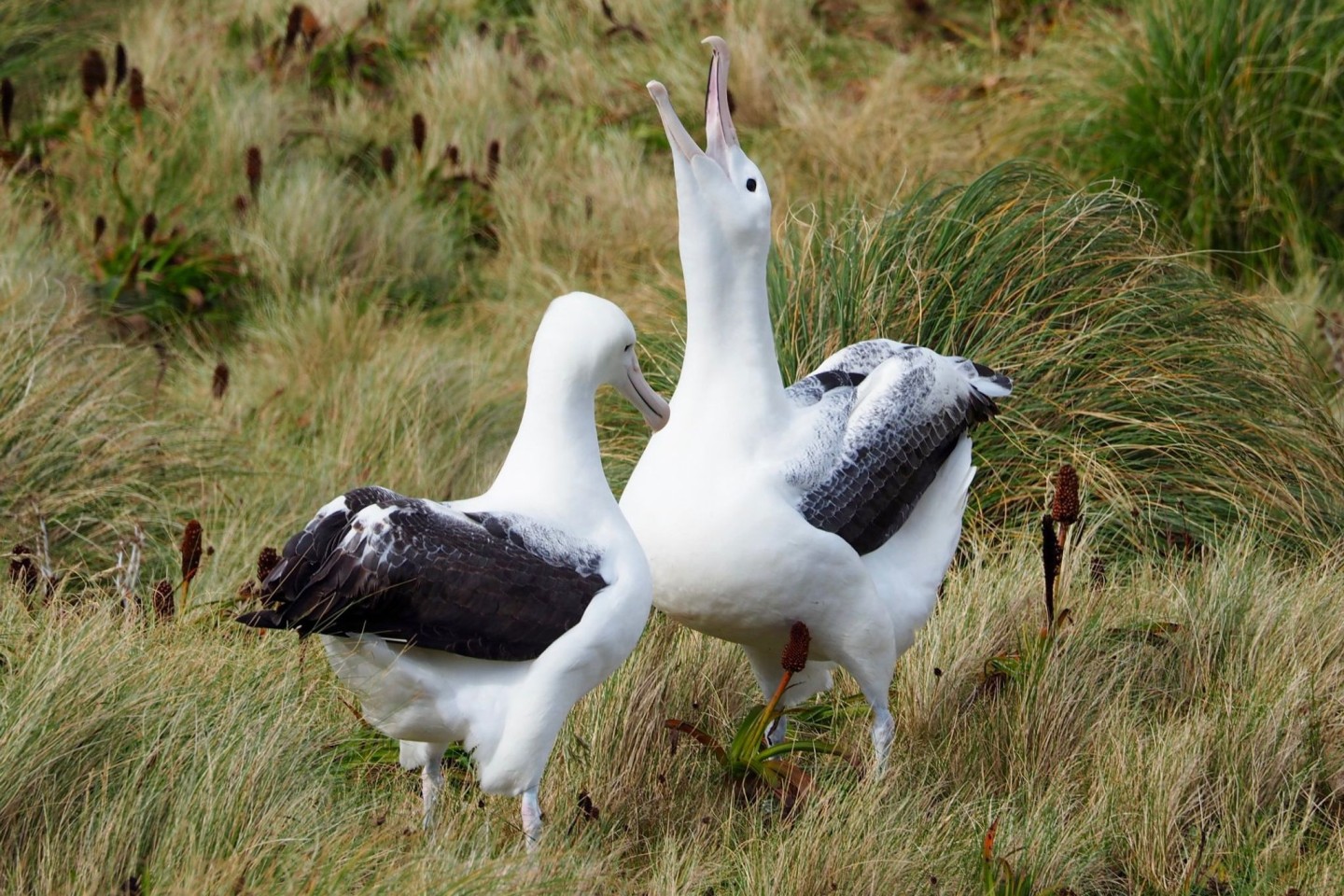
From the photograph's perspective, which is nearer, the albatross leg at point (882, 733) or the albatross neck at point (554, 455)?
the albatross neck at point (554, 455)

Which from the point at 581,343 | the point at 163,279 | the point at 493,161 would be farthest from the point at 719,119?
the point at 493,161

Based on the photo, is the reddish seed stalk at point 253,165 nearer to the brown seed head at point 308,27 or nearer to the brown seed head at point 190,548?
the brown seed head at point 308,27

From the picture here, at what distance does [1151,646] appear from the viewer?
444 cm

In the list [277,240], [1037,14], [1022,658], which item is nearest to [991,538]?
[1022,658]

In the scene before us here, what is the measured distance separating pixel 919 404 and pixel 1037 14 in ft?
19.7

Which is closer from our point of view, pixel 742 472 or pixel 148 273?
pixel 742 472

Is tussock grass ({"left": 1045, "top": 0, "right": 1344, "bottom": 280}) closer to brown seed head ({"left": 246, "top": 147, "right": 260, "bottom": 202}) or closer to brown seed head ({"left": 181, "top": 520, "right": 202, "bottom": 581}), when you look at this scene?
brown seed head ({"left": 246, "top": 147, "right": 260, "bottom": 202})

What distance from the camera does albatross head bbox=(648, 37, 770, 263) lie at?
3.79m

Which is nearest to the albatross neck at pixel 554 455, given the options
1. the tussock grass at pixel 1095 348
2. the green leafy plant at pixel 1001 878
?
the green leafy plant at pixel 1001 878

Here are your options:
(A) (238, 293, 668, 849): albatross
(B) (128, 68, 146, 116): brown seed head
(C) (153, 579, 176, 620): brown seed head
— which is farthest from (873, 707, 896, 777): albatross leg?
(B) (128, 68, 146, 116): brown seed head

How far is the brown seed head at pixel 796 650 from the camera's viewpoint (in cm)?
340

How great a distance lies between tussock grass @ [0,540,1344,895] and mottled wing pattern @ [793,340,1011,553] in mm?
496

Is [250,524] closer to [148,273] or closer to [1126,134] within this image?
[148,273]

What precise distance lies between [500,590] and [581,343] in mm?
527
